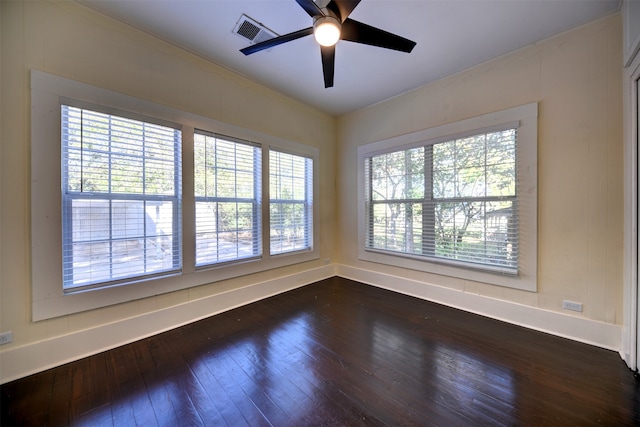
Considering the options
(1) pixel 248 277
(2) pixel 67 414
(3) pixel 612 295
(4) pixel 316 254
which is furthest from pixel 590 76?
(2) pixel 67 414

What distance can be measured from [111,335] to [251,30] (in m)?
3.12

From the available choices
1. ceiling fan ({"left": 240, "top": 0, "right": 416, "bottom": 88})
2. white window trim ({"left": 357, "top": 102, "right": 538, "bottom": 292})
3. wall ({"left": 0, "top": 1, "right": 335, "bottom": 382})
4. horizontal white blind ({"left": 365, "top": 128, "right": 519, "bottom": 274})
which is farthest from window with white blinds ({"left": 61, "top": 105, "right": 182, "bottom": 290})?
white window trim ({"left": 357, "top": 102, "right": 538, "bottom": 292})

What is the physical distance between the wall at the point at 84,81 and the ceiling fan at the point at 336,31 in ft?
3.46

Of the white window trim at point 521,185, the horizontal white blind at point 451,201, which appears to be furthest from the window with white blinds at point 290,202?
the white window trim at point 521,185

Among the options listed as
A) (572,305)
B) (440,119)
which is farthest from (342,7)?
(572,305)

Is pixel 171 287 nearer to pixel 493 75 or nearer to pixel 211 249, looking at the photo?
pixel 211 249

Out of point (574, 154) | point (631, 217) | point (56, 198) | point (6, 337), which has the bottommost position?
point (6, 337)

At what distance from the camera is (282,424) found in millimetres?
1378

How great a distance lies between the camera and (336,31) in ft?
5.64

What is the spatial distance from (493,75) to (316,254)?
3.40 m

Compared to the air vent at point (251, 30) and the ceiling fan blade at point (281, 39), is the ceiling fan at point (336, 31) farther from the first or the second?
the air vent at point (251, 30)

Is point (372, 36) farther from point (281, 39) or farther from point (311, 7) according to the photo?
point (281, 39)

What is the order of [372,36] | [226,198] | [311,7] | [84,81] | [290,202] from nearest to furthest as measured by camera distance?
[311,7]
[372,36]
[84,81]
[226,198]
[290,202]

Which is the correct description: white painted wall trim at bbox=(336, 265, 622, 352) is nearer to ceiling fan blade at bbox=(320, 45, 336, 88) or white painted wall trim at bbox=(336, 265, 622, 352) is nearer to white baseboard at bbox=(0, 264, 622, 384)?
white baseboard at bbox=(0, 264, 622, 384)
